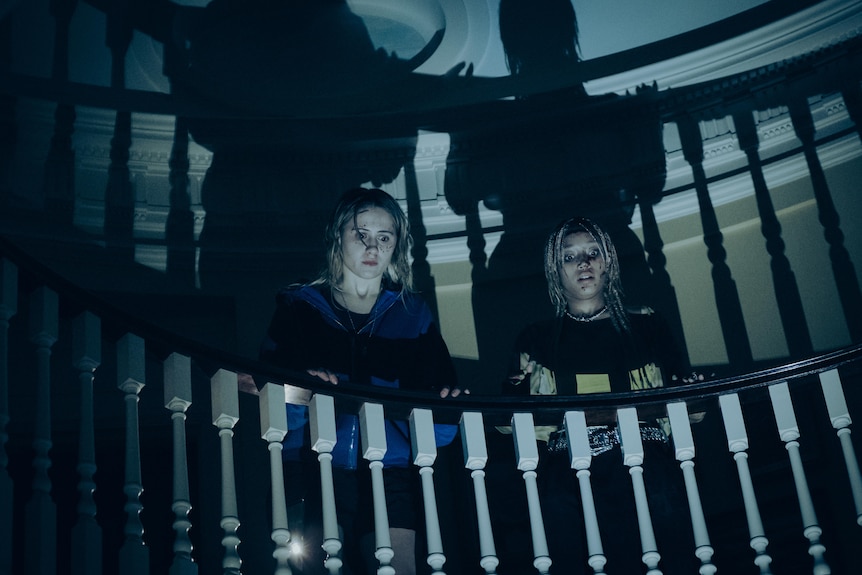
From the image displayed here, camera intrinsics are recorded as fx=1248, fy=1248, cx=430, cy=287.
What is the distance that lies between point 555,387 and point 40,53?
306cm

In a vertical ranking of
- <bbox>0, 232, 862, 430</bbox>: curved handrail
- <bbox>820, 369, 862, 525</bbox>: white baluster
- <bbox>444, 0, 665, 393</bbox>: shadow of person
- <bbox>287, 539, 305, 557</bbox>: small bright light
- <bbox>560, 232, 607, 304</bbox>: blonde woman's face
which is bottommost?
<bbox>287, 539, 305, 557</bbox>: small bright light

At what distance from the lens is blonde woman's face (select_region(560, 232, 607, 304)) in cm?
482

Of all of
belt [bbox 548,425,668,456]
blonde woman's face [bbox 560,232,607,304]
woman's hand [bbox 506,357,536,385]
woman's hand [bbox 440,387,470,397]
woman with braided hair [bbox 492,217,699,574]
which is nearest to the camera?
woman's hand [bbox 440,387,470,397]

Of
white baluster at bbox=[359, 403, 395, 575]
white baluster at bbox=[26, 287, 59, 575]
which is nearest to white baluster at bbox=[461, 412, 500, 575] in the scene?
white baluster at bbox=[359, 403, 395, 575]

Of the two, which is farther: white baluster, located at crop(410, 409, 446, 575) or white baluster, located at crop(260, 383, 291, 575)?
white baluster, located at crop(410, 409, 446, 575)

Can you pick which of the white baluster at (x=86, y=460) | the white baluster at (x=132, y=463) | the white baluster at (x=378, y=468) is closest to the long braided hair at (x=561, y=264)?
the white baluster at (x=378, y=468)

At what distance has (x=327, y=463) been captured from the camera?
3.63 meters

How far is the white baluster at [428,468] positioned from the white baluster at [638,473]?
0.62m

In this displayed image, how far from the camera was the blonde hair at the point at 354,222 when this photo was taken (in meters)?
4.62

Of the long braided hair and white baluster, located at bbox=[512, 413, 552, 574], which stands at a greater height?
the long braided hair

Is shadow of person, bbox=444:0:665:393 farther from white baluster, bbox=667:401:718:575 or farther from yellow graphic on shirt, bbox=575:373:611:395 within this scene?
white baluster, bbox=667:401:718:575

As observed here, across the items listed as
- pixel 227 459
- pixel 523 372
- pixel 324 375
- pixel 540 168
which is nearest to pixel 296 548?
pixel 227 459

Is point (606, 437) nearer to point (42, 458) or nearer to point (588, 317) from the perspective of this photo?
point (588, 317)

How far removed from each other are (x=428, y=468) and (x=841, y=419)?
4.43 ft
